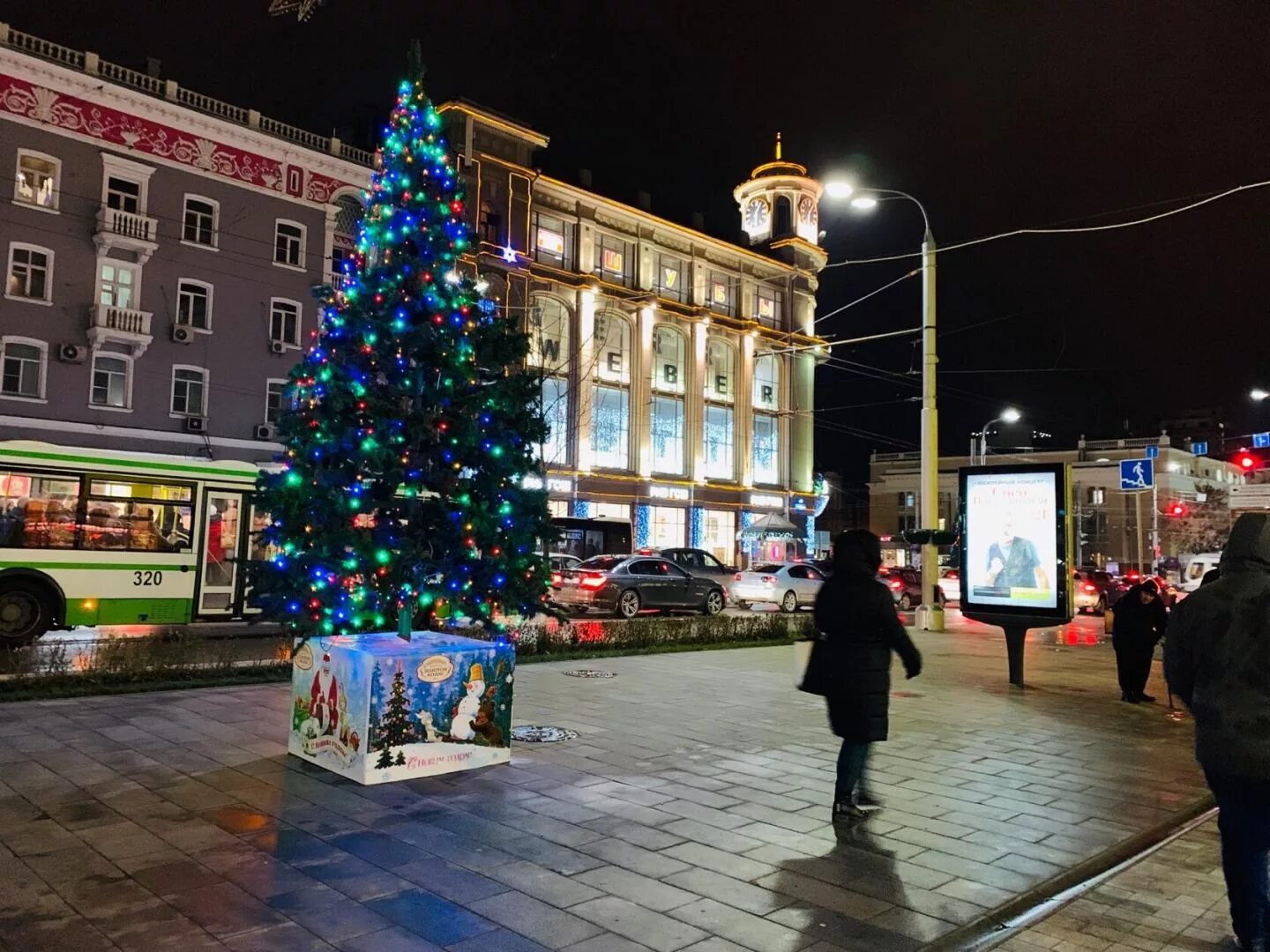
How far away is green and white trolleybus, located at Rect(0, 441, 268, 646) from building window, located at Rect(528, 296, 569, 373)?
25.8 meters

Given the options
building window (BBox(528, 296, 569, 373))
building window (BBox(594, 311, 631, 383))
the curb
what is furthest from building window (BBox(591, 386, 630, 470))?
the curb

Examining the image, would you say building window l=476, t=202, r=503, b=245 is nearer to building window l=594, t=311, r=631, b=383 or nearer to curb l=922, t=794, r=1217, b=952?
building window l=594, t=311, r=631, b=383

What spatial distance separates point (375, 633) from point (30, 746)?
273cm

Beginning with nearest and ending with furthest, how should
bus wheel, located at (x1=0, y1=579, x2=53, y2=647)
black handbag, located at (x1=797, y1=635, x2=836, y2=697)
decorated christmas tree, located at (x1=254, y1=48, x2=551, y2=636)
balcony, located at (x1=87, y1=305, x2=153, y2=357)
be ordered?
1. black handbag, located at (x1=797, y1=635, x2=836, y2=697)
2. decorated christmas tree, located at (x1=254, y1=48, x2=551, y2=636)
3. bus wheel, located at (x1=0, y1=579, x2=53, y2=647)
4. balcony, located at (x1=87, y1=305, x2=153, y2=357)

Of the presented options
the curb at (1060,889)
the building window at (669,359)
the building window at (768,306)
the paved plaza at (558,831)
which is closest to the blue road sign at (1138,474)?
the paved plaza at (558,831)

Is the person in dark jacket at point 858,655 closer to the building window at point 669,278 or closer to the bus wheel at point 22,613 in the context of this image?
the bus wheel at point 22,613

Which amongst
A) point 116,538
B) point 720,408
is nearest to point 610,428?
point 720,408

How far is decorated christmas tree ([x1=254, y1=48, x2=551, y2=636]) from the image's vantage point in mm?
7867

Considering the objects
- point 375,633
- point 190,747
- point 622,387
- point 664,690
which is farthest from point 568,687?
point 622,387

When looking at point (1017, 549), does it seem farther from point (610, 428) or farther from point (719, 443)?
point (719, 443)

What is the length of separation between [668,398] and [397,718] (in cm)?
4333

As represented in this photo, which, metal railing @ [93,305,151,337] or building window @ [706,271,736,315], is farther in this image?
building window @ [706,271,736,315]

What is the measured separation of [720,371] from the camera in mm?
52344

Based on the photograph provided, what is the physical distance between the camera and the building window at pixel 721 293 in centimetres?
5181
